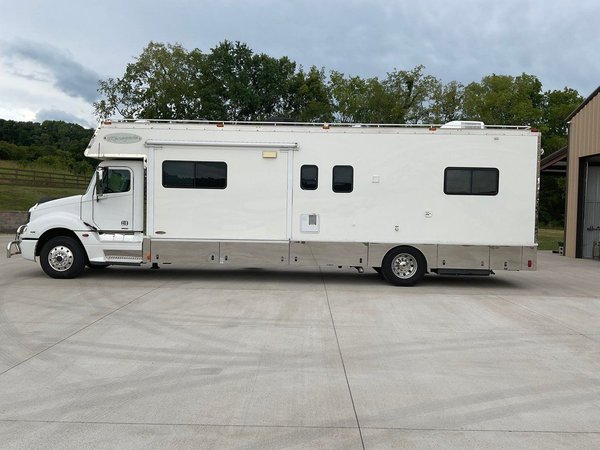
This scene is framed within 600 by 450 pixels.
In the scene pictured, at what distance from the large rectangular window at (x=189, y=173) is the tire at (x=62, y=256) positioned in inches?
92.8

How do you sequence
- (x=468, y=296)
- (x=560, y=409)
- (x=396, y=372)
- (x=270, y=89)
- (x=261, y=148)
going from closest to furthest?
→ 1. (x=560, y=409)
2. (x=396, y=372)
3. (x=468, y=296)
4. (x=261, y=148)
5. (x=270, y=89)

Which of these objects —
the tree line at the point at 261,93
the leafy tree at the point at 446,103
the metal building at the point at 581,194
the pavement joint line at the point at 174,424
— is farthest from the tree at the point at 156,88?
the pavement joint line at the point at 174,424

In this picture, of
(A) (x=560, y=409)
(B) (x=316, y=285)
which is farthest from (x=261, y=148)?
(A) (x=560, y=409)

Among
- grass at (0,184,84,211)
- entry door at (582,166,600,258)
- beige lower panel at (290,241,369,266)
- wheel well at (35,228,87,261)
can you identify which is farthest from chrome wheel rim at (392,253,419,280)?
grass at (0,184,84,211)

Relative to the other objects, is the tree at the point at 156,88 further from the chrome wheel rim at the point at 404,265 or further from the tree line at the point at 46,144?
the chrome wheel rim at the point at 404,265

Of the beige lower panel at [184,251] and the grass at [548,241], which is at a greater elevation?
the beige lower panel at [184,251]

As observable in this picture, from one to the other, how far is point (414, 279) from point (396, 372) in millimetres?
5777

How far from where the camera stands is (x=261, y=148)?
1127cm

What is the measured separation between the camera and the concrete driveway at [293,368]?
4.15 m

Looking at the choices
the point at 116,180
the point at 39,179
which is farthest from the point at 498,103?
the point at 116,180

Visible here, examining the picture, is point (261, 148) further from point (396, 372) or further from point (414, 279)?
point (396, 372)

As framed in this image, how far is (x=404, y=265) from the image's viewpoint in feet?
37.2

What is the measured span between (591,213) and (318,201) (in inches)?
568

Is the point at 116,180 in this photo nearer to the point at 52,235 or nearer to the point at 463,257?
the point at 52,235
